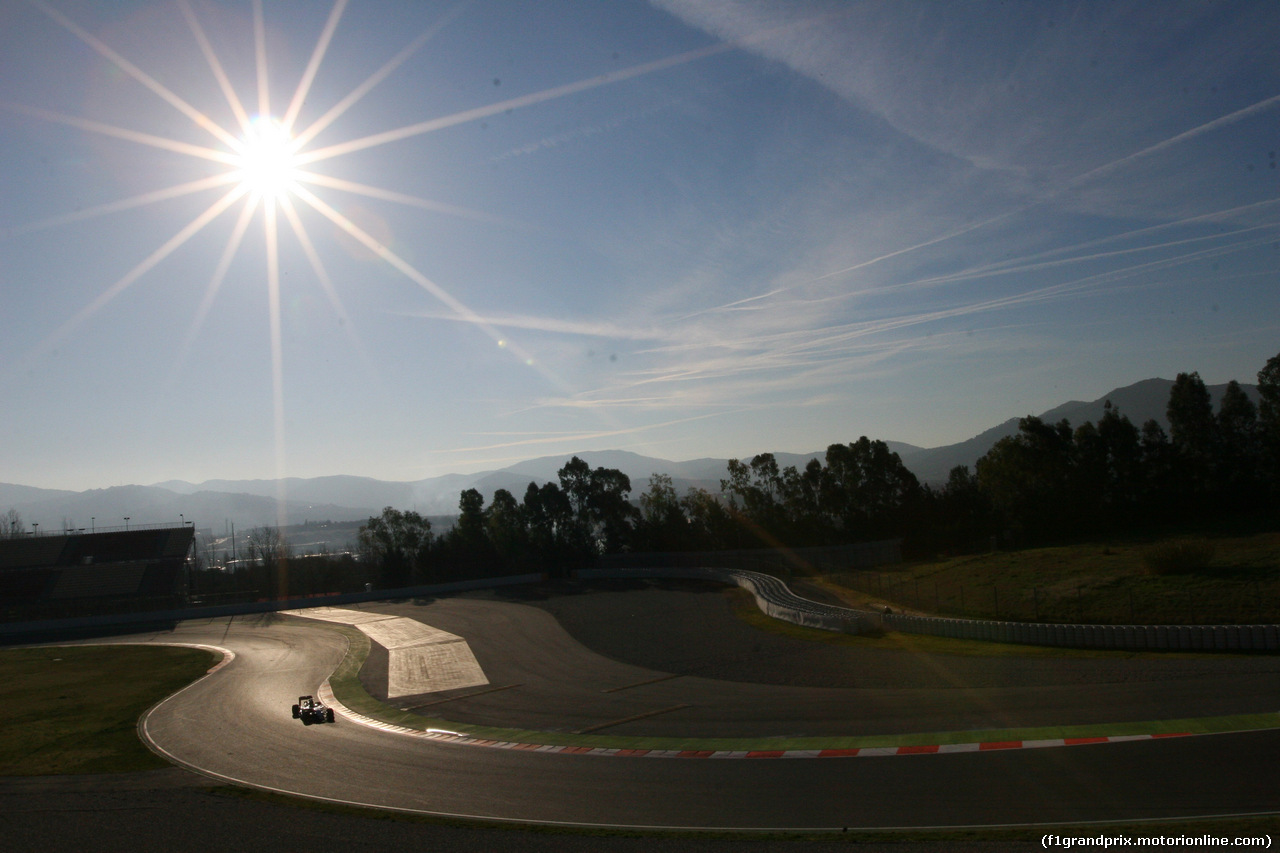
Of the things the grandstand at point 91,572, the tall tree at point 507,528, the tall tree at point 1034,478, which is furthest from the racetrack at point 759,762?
the tall tree at point 507,528

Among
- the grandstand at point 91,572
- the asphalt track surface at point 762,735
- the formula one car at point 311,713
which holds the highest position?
the grandstand at point 91,572

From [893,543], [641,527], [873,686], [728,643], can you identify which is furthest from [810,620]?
[641,527]

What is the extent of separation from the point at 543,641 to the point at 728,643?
10.8 metres

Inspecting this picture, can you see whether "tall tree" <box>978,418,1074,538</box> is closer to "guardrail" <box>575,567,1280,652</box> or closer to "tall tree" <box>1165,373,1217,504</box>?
"tall tree" <box>1165,373,1217,504</box>

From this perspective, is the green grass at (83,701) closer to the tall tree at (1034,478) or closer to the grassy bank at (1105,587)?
the grassy bank at (1105,587)

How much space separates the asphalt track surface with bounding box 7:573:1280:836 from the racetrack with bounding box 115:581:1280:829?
65 millimetres

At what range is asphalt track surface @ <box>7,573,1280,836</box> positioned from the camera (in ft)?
46.0

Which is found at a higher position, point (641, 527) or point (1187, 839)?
point (641, 527)

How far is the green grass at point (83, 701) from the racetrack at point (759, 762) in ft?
4.43

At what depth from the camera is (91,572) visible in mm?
71438

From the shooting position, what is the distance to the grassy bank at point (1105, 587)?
3381cm

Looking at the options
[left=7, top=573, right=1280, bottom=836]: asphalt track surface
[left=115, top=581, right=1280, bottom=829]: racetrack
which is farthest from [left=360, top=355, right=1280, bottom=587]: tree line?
[left=115, top=581, right=1280, bottom=829]: racetrack

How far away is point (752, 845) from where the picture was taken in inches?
511

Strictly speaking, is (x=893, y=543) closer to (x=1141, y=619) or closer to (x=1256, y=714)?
(x=1141, y=619)
